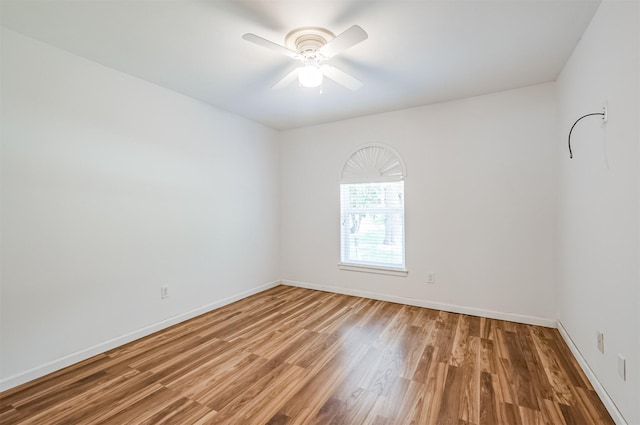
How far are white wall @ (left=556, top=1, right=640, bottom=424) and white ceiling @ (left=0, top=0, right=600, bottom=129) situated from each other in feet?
1.14

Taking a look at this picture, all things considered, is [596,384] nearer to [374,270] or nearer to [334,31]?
[374,270]

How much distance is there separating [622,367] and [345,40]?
2.48 meters

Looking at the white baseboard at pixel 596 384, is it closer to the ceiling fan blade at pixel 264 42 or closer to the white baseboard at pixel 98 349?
the ceiling fan blade at pixel 264 42

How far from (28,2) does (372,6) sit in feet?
7.15

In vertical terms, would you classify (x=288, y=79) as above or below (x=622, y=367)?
above

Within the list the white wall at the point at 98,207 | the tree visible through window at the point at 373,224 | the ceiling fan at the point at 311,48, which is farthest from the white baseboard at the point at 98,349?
the ceiling fan at the point at 311,48

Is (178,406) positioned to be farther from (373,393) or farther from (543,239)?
(543,239)

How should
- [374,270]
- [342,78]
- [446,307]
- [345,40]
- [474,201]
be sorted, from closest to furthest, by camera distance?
1. [345,40]
2. [342,78]
3. [474,201]
4. [446,307]
5. [374,270]

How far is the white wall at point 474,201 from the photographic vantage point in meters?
3.00

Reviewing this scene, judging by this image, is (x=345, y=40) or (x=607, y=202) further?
(x=345, y=40)

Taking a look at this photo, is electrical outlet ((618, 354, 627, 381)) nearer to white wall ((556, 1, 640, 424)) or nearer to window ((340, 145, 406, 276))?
white wall ((556, 1, 640, 424))

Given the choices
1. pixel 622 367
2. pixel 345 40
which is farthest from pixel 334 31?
pixel 622 367

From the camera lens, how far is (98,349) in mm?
2486

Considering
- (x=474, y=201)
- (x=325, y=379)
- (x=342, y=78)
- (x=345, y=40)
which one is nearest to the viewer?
(x=345, y=40)
